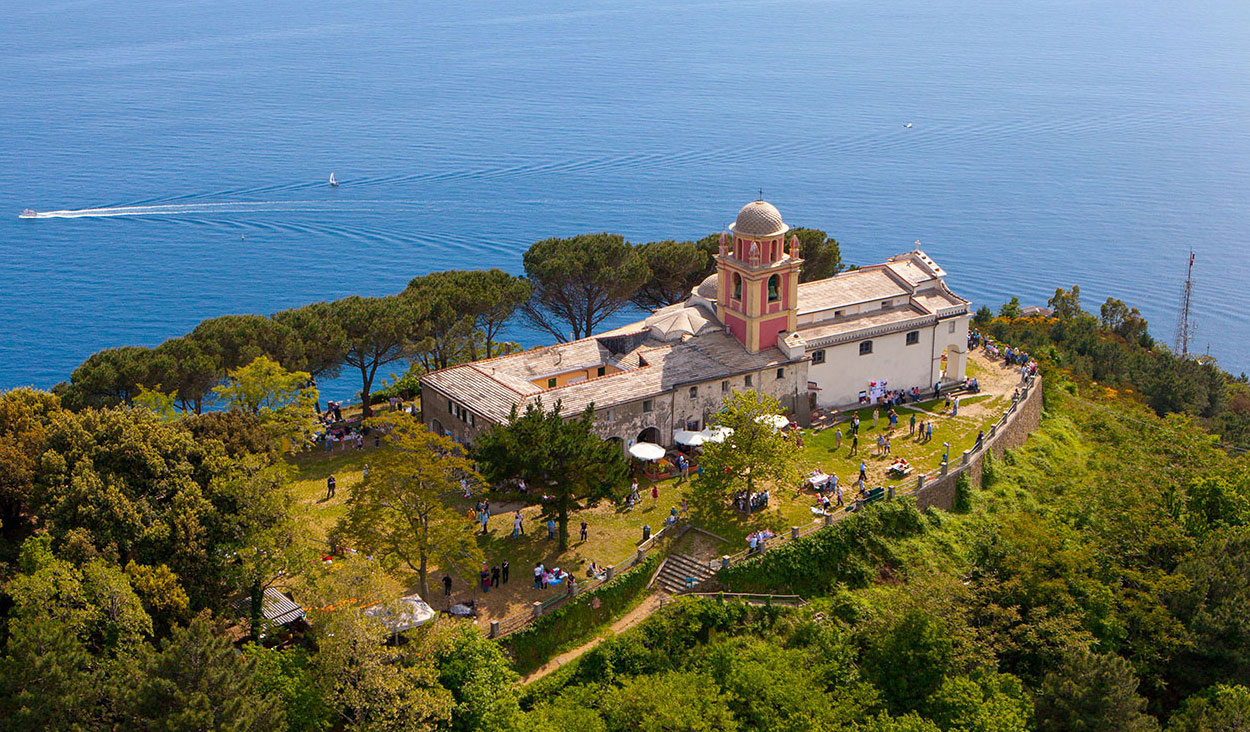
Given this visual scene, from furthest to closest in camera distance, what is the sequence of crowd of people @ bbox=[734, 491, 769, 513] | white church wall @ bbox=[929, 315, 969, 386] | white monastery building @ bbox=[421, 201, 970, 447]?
white church wall @ bbox=[929, 315, 969, 386] < white monastery building @ bbox=[421, 201, 970, 447] < crowd of people @ bbox=[734, 491, 769, 513]

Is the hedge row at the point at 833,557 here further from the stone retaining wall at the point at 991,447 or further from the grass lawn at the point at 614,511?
the stone retaining wall at the point at 991,447

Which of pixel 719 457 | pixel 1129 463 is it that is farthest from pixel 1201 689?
pixel 719 457

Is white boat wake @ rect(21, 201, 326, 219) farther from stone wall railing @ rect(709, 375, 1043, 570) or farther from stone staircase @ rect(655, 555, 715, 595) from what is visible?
stone staircase @ rect(655, 555, 715, 595)

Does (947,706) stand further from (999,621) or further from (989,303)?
(989,303)

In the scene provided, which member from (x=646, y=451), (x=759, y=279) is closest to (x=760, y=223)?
(x=759, y=279)

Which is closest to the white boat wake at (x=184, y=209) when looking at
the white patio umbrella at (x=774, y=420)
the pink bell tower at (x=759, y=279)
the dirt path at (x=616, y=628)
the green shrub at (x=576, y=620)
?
the pink bell tower at (x=759, y=279)

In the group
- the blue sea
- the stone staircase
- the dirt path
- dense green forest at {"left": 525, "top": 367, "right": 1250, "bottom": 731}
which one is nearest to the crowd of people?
dense green forest at {"left": 525, "top": 367, "right": 1250, "bottom": 731}

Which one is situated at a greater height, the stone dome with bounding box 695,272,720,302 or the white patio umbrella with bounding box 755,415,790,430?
the stone dome with bounding box 695,272,720,302

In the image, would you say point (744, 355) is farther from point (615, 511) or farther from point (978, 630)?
point (978, 630)
